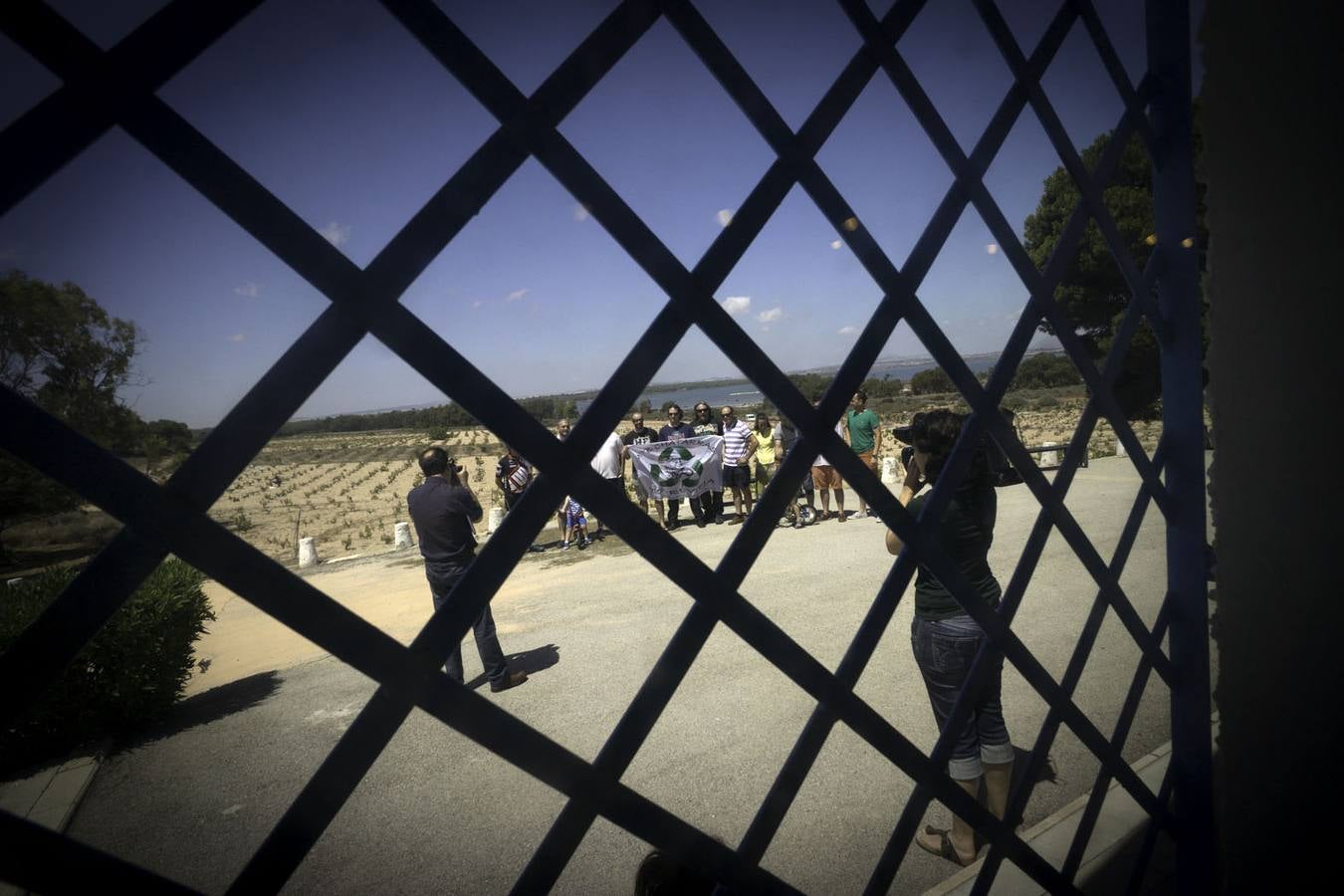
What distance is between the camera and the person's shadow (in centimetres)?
516

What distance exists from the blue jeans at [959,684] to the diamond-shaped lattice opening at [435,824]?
66.5 inches

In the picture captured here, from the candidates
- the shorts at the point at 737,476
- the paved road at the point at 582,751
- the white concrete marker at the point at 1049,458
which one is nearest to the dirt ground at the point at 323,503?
the white concrete marker at the point at 1049,458

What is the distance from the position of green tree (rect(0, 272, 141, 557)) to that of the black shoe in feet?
27.5

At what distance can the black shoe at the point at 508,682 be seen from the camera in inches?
190

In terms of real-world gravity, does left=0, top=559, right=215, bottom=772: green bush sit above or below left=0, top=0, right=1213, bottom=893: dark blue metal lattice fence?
below

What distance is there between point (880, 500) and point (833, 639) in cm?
453

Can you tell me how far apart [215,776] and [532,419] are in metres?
4.74

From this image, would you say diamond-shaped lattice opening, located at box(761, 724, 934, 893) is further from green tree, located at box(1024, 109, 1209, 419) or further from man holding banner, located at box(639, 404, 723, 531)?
green tree, located at box(1024, 109, 1209, 419)

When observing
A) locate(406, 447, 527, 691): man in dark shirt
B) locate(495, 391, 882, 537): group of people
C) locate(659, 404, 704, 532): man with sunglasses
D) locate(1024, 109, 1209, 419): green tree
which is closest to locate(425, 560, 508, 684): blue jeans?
locate(406, 447, 527, 691): man in dark shirt

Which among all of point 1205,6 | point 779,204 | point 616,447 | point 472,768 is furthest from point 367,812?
point 616,447

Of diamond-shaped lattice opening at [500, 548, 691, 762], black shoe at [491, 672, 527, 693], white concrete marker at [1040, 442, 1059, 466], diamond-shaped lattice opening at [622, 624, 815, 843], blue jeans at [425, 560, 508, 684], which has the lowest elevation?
white concrete marker at [1040, 442, 1059, 466]

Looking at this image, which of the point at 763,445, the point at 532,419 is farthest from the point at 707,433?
the point at 532,419

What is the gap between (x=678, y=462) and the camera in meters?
9.82

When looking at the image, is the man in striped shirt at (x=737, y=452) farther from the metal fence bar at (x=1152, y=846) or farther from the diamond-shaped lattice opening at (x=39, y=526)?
the diamond-shaped lattice opening at (x=39, y=526)
